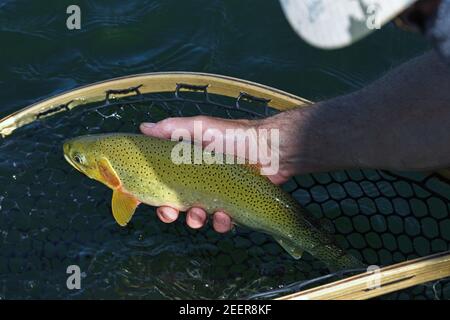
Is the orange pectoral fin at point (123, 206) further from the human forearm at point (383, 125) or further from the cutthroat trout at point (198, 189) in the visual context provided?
the human forearm at point (383, 125)

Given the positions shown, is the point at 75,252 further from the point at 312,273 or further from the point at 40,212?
the point at 312,273

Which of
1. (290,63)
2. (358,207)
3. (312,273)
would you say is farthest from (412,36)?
(312,273)

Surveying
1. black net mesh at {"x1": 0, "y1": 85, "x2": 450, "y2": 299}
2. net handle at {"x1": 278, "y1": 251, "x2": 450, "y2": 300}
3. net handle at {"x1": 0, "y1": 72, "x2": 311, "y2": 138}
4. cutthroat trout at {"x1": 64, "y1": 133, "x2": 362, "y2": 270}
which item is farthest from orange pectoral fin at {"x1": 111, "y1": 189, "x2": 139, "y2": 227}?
net handle at {"x1": 278, "y1": 251, "x2": 450, "y2": 300}

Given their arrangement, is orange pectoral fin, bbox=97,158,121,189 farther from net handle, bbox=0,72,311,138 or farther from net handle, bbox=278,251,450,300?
net handle, bbox=278,251,450,300

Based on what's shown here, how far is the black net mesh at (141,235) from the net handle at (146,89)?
0.17 ft

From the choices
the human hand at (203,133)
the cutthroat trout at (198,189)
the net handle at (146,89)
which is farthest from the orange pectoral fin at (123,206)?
the net handle at (146,89)

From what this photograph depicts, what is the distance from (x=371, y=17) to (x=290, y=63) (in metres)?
3.50

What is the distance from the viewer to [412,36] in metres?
Result: 5.52

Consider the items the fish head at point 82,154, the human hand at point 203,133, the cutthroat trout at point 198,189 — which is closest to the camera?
the cutthroat trout at point 198,189

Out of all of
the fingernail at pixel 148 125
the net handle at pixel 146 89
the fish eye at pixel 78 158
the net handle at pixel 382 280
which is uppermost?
the net handle at pixel 146 89

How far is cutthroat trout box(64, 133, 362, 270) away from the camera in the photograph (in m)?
3.46

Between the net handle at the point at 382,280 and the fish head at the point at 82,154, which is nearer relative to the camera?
the net handle at the point at 382,280

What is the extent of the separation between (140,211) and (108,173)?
0.49m

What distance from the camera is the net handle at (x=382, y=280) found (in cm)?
272
